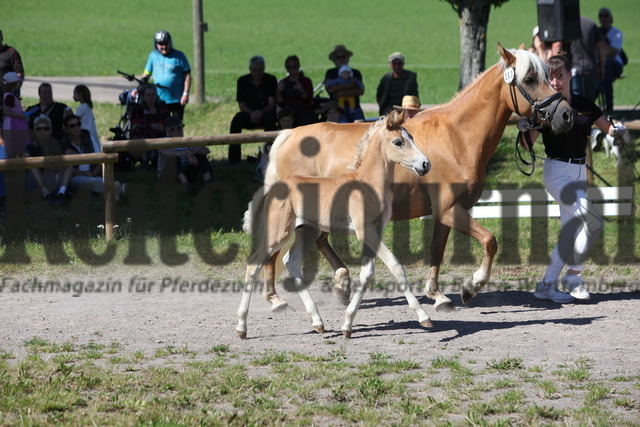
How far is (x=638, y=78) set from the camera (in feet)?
105

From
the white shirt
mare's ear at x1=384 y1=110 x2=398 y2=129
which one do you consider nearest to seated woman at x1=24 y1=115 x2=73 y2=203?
the white shirt

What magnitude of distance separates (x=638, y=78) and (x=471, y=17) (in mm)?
16579

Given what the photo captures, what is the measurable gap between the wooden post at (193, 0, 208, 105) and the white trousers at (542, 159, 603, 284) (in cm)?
1235

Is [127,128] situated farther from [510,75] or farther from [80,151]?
[510,75]

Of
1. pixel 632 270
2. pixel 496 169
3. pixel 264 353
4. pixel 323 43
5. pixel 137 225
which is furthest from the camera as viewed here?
pixel 323 43

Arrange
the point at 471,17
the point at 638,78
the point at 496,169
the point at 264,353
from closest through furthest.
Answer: the point at 264,353, the point at 496,169, the point at 471,17, the point at 638,78

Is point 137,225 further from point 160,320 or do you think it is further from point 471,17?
point 471,17

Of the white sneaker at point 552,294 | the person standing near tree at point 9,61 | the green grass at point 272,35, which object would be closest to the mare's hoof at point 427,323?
the white sneaker at point 552,294

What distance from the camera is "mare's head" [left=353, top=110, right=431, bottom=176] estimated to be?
7230mm

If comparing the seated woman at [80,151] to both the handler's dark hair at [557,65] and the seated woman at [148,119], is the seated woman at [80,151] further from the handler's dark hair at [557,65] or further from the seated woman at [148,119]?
the handler's dark hair at [557,65]

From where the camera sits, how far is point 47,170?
12406 millimetres

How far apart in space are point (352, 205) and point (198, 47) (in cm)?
1335

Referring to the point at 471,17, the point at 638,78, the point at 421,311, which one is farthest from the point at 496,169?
the point at 638,78

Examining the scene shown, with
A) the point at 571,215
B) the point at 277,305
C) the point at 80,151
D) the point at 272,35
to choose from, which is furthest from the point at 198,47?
the point at 272,35
